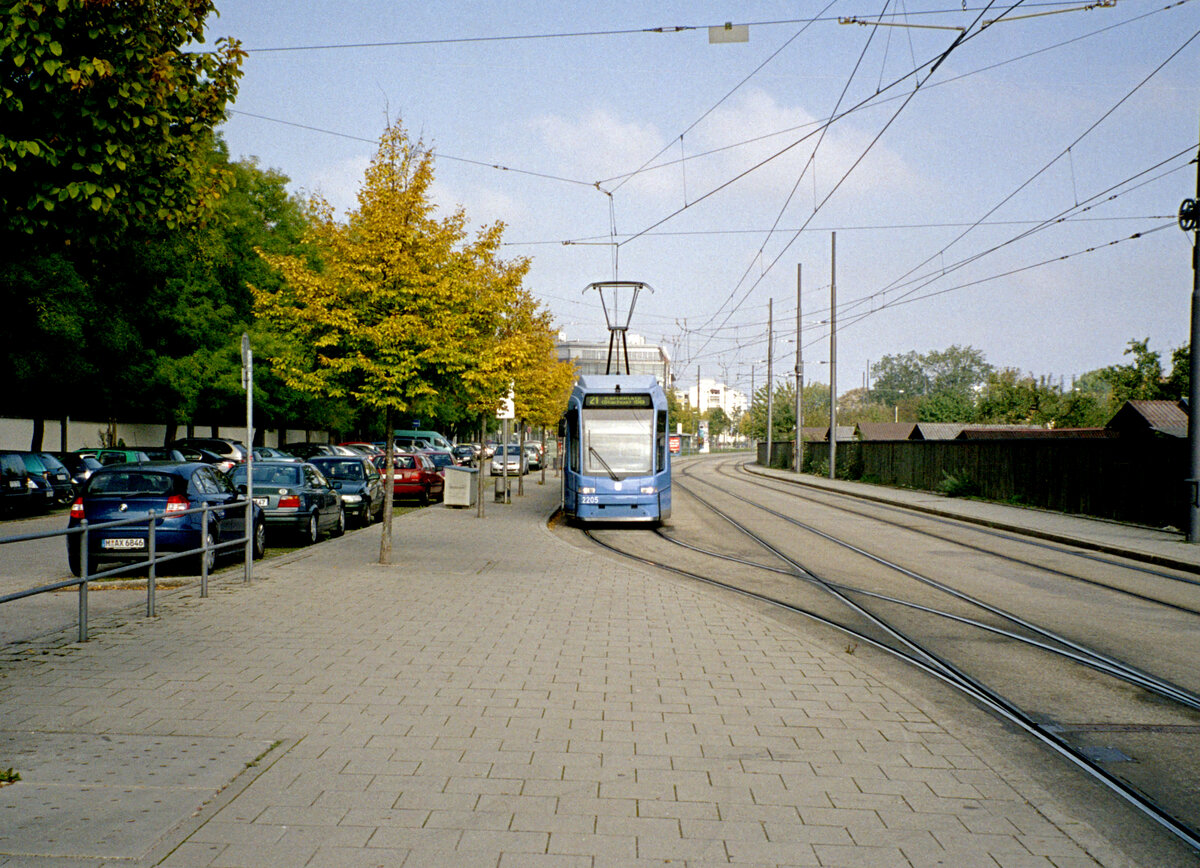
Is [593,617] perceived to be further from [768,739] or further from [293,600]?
[768,739]

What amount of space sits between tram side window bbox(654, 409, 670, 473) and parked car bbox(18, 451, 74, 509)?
14.9 meters

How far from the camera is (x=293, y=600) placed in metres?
10.4

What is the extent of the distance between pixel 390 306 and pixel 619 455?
27.0 ft

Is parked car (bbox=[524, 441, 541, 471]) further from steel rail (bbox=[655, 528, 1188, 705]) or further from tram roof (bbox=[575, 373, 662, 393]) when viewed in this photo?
steel rail (bbox=[655, 528, 1188, 705])

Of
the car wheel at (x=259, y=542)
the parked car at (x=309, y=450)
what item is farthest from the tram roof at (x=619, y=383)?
the parked car at (x=309, y=450)

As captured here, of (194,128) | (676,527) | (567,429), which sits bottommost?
(676,527)

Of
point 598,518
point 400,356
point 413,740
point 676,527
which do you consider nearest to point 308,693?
point 413,740

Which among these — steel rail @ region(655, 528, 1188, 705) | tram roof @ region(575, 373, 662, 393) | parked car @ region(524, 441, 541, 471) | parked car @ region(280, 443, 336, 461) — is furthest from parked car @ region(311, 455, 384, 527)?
parked car @ region(524, 441, 541, 471)

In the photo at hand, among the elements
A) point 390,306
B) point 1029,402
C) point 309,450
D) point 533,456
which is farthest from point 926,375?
point 390,306

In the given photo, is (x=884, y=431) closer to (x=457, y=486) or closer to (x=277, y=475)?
(x=457, y=486)

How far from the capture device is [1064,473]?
24859 mm

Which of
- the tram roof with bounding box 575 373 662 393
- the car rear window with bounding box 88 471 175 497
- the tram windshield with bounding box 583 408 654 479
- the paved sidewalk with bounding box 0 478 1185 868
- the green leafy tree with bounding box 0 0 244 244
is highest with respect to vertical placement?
the green leafy tree with bounding box 0 0 244 244

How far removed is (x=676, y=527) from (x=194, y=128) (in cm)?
1464

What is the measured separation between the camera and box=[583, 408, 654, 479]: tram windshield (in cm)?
2050
